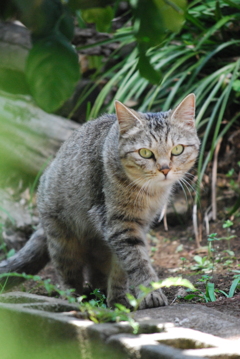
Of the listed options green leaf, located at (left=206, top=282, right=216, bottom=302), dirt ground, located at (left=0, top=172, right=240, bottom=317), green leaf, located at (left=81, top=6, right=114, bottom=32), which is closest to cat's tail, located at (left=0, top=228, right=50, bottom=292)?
dirt ground, located at (left=0, top=172, right=240, bottom=317)

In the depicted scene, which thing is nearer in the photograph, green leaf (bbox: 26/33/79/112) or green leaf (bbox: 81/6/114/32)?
green leaf (bbox: 26/33/79/112)

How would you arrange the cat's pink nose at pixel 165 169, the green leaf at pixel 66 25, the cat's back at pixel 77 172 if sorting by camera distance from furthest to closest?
1. the cat's back at pixel 77 172
2. the cat's pink nose at pixel 165 169
3. the green leaf at pixel 66 25

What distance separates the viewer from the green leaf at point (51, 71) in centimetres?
101

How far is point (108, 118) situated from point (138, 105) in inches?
77.5

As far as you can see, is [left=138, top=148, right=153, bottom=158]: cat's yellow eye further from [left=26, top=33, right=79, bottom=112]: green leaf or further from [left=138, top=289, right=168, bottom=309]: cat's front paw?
[left=26, top=33, right=79, bottom=112]: green leaf

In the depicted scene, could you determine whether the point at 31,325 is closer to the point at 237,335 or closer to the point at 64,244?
the point at 237,335

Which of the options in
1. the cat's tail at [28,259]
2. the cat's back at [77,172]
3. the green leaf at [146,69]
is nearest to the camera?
the green leaf at [146,69]

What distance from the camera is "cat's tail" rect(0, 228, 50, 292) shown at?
12.1ft

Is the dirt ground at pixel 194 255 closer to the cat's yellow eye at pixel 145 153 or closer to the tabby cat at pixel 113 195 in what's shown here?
the tabby cat at pixel 113 195

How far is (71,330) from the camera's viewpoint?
1.75 metres

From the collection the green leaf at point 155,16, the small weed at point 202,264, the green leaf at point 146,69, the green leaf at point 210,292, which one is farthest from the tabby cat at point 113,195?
the green leaf at point 155,16

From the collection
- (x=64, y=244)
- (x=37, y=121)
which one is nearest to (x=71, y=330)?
(x=64, y=244)

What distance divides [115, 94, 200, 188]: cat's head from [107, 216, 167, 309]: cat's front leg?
13.2 inches

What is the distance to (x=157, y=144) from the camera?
314 centimetres
